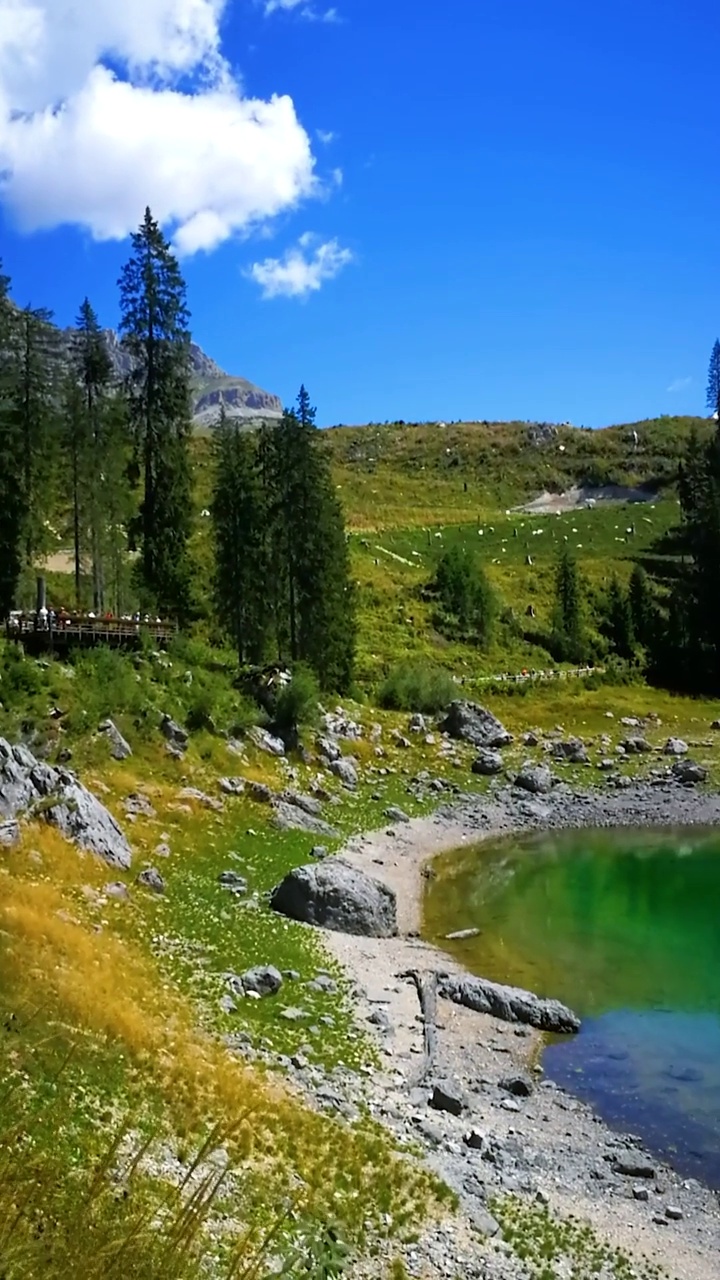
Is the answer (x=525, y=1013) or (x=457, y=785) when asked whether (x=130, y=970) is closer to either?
(x=525, y=1013)

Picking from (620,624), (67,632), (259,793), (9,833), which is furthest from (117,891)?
(620,624)

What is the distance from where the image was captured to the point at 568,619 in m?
86.7

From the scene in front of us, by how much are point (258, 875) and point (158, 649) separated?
16.5 metres

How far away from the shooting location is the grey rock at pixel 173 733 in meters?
38.8

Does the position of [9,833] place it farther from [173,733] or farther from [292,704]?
[292,704]

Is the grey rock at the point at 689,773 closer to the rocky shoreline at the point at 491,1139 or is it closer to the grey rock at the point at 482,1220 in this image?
the rocky shoreline at the point at 491,1139

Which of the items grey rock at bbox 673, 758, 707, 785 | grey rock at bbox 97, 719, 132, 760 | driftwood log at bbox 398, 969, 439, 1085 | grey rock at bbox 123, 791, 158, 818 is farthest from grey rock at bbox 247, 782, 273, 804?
grey rock at bbox 673, 758, 707, 785

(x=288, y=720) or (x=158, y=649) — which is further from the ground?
(x=158, y=649)

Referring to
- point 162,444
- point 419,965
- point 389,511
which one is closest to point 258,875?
point 419,965

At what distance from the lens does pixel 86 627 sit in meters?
41.7

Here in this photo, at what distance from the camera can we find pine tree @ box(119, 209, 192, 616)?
49.7m

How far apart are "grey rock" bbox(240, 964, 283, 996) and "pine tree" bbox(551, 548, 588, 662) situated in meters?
63.3

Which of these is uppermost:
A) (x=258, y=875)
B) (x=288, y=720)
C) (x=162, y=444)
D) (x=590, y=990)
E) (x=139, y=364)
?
(x=139, y=364)

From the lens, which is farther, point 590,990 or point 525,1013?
point 590,990
